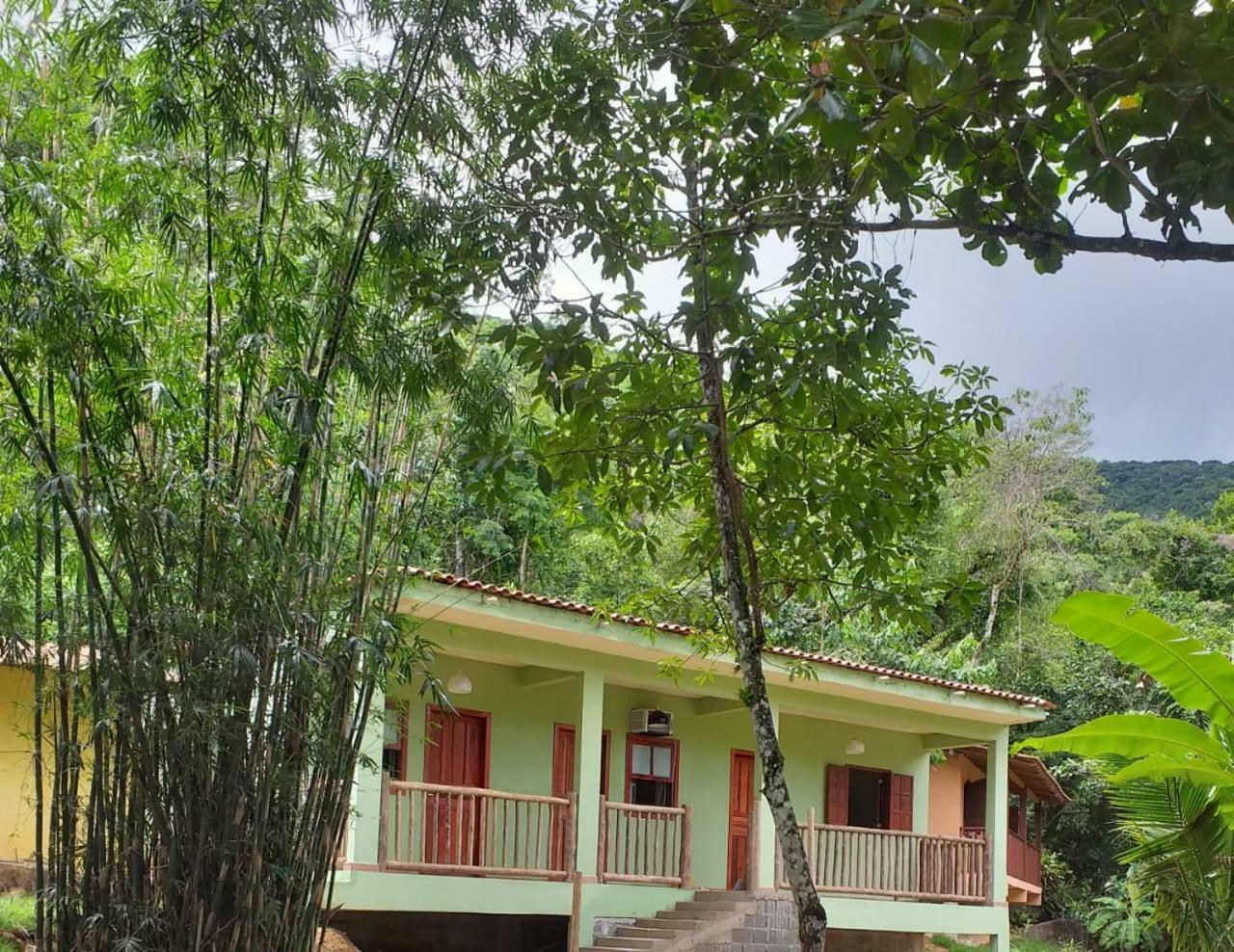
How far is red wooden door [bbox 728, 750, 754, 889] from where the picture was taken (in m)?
15.5

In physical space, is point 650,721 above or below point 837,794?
above

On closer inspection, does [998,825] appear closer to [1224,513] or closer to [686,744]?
[686,744]

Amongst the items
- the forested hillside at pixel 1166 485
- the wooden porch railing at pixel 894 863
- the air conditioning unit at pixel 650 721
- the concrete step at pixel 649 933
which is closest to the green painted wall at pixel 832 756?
the wooden porch railing at pixel 894 863

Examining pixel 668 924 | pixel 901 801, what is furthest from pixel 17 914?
pixel 901 801

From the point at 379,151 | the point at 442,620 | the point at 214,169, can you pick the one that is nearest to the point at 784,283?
the point at 379,151

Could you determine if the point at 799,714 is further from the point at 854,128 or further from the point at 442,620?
the point at 854,128

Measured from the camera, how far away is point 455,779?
13227 mm

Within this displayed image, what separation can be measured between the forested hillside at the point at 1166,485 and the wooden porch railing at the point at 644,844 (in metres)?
32.7

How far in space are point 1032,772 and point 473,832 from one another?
11498 mm

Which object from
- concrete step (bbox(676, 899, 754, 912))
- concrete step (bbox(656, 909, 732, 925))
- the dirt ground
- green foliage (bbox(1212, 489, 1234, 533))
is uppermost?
green foliage (bbox(1212, 489, 1234, 533))

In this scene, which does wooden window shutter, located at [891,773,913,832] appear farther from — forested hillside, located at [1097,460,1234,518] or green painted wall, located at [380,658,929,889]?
forested hillside, located at [1097,460,1234,518]

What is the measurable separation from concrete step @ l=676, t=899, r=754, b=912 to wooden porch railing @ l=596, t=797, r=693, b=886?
196mm

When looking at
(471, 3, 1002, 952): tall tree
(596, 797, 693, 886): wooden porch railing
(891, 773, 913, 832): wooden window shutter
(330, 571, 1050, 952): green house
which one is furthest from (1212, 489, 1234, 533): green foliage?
(471, 3, 1002, 952): tall tree

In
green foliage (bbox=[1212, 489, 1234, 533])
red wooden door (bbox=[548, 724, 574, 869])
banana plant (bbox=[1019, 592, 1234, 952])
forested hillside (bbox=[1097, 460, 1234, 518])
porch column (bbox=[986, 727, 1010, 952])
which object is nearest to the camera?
banana plant (bbox=[1019, 592, 1234, 952])
